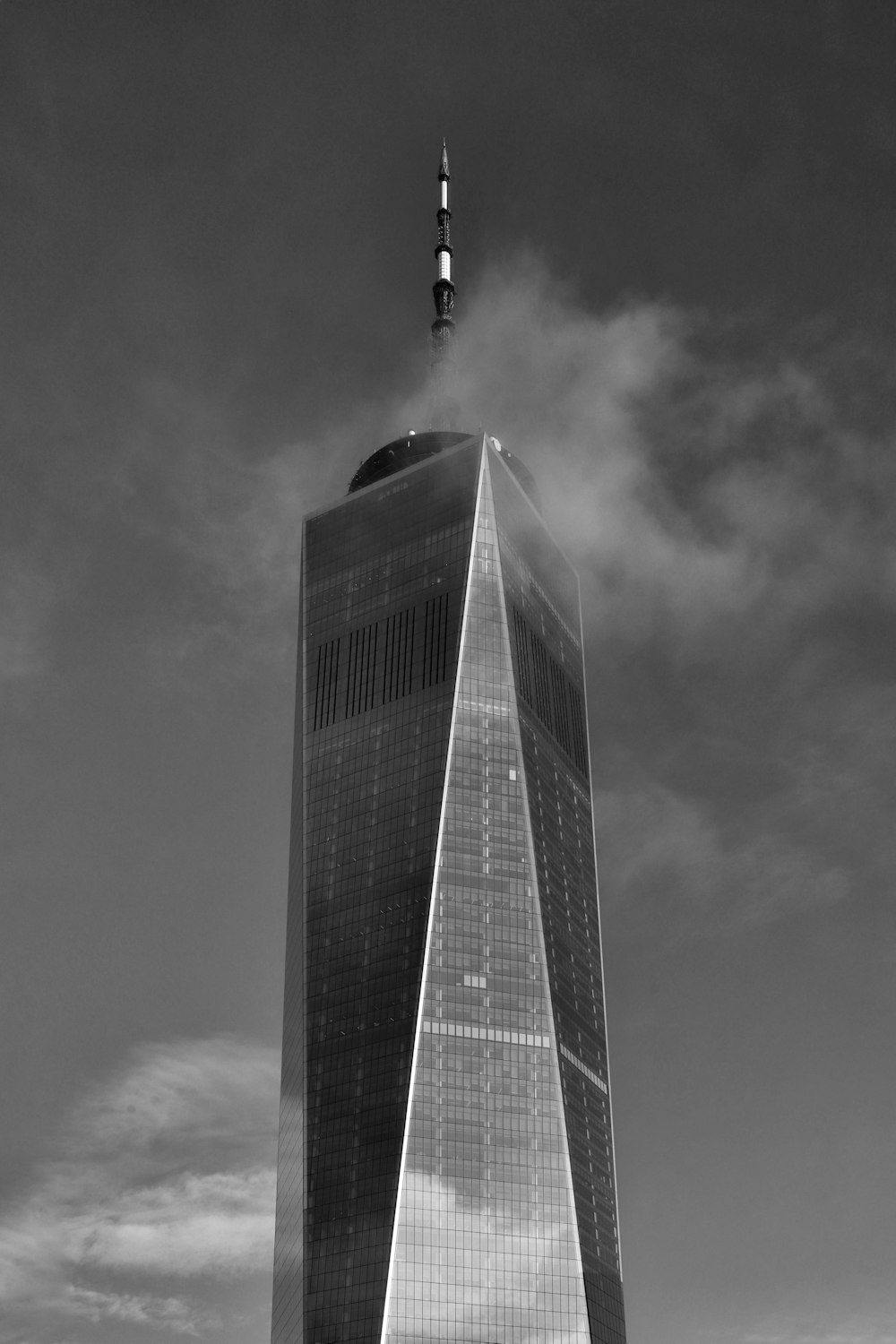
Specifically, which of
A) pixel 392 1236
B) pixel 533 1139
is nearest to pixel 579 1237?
pixel 533 1139

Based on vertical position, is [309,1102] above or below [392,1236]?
above

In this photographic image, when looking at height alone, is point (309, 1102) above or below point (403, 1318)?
above

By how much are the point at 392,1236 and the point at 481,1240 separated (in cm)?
1137

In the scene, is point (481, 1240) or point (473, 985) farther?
point (473, 985)

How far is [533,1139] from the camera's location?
7677 inches

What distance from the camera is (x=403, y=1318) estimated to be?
Answer: 178875mm

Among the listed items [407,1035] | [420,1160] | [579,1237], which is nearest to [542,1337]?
[579,1237]

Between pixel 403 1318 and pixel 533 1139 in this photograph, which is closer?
pixel 403 1318

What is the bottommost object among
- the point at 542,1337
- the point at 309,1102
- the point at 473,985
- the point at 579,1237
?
the point at 542,1337

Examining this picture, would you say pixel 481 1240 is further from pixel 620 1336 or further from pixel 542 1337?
pixel 620 1336

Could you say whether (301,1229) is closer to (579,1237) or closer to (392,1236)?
(392,1236)

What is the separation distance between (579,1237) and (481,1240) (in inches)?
572

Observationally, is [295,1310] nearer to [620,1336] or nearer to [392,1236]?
[392,1236]

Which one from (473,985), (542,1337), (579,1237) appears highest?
(473,985)
